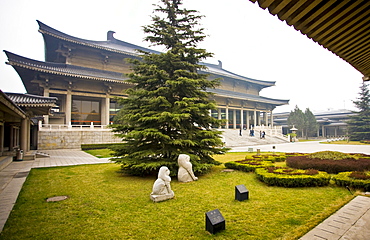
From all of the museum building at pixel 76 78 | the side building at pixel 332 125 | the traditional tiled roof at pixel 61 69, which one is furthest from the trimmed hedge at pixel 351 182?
the side building at pixel 332 125

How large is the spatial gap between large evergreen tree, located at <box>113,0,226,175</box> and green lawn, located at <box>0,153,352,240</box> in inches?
47.3

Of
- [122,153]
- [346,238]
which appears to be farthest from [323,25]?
[122,153]

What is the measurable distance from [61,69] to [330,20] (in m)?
22.8

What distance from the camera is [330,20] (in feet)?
8.63

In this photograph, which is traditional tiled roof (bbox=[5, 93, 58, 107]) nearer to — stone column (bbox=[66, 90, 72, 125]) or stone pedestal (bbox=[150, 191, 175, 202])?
stone column (bbox=[66, 90, 72, 125])

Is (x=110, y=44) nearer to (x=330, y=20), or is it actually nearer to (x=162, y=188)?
(x=162, y=188)

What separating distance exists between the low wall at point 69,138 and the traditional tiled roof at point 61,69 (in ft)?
17.6

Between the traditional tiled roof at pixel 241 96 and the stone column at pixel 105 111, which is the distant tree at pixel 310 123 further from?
the stone column at pixel 105 111

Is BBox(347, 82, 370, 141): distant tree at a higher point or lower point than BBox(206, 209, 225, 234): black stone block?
higher

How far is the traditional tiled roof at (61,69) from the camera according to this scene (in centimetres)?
1752

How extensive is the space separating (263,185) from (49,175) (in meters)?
7.59

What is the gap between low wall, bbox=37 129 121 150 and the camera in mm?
17719

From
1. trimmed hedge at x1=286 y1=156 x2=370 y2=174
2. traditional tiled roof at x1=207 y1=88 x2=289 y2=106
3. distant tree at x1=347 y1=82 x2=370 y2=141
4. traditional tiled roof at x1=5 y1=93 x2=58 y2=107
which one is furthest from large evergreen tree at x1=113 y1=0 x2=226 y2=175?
distant tree at x1=347 y1=82 x2=370 y2=141

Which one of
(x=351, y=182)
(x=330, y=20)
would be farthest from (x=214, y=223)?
(x=351, y=182)
